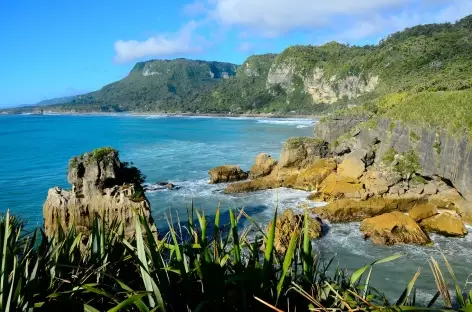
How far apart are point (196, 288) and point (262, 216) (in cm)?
2307

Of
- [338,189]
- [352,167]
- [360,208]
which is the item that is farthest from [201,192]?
[360,208]

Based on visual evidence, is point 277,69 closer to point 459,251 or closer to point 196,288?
point 459,251

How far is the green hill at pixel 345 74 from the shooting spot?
2349 inches

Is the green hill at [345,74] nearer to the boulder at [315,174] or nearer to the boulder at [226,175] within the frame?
the boulder at [315,174]

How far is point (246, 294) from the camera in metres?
3.37

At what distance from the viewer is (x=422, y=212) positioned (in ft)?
73.8

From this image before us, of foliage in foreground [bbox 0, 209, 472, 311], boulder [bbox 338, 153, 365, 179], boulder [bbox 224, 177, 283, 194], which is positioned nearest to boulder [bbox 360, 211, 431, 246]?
boulder [bbox 338, 153, 365, 179]

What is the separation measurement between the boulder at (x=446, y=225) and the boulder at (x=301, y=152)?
14.4 m

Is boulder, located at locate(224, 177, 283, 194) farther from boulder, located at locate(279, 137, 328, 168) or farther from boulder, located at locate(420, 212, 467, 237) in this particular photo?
boulder, located at locate(420, 212, 467, 237)

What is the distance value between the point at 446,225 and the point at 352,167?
902 cm

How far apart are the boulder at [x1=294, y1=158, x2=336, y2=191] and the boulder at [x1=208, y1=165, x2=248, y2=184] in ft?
19.4

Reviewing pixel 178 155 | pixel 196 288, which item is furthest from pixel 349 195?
pixel 178 155

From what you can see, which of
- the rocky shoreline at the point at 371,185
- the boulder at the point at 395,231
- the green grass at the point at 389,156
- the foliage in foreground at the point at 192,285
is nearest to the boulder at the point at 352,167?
the rocky shoreline at the point at 371,185

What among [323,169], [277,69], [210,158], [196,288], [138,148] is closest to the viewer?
[196,288]
